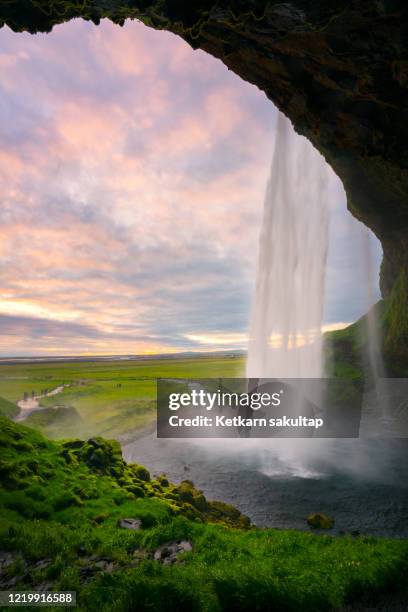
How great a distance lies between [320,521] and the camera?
18609 millimetres

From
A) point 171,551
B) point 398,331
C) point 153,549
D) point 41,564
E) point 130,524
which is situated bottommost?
point 130,524

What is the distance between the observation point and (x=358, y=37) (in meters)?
14.9

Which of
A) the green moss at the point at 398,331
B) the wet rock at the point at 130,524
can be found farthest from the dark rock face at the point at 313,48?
the green moss at the point at 398,331

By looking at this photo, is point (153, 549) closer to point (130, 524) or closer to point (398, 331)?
point (130, 524)

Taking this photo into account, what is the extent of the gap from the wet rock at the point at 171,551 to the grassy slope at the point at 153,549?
0.24 meters

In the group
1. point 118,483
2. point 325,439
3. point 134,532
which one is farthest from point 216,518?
point 325,439

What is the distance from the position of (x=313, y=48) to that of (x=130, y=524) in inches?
1013

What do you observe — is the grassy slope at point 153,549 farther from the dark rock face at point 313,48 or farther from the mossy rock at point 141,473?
the dark rock face at point 313,48

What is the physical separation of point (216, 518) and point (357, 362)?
156ft

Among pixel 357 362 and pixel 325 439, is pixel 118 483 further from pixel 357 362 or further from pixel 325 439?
pixel 357 362

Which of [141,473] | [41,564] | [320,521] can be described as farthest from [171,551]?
[141,473]

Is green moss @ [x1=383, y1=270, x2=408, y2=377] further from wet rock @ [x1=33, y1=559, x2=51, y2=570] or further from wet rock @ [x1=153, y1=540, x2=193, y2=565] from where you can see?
wet rock @ [x1=33, y1=559, x2=51, y2=570]

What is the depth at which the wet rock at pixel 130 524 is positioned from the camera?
14.2m

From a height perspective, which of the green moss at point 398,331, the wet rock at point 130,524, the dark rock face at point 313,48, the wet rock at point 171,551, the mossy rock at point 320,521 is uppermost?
the dark rock face at point 313,48
